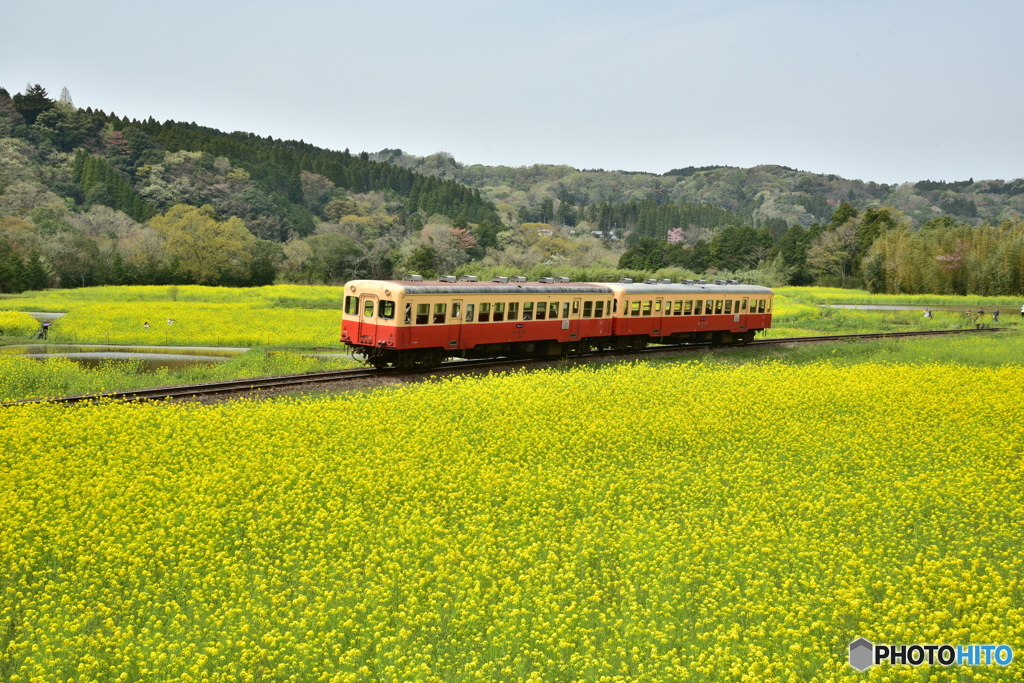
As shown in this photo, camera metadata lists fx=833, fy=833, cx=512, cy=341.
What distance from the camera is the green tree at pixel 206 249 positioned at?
59.4m

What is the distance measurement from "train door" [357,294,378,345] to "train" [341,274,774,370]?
3 centimetres

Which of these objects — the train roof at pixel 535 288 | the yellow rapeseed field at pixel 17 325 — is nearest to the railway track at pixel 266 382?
the train roof at pixel 535 288

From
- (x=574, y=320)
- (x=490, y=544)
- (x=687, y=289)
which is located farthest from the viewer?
(x=687, y=289)

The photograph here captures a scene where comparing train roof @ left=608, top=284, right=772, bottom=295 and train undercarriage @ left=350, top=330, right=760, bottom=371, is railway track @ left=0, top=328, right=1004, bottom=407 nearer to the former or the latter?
train undercarriage @ left=350, top=330, right=760, bottom=371

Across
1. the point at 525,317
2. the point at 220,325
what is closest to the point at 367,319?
the point at 525,317

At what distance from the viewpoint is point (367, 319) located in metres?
21.2

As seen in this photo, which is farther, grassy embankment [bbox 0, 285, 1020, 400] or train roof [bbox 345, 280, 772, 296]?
train roof [bbox 345, 280, 772, 296]

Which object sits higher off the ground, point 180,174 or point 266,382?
point 180,174

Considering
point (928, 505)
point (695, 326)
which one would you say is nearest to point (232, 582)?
point (928, 505)

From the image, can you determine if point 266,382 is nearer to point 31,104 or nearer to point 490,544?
point 490,544

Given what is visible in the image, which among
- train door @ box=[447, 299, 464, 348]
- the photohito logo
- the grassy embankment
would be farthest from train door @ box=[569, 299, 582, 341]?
the photohito logo

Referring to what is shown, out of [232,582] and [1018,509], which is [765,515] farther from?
[232,582]

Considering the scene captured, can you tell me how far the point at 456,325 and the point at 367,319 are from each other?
7.87 feet

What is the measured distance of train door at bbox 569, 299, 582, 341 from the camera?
2577 cm
